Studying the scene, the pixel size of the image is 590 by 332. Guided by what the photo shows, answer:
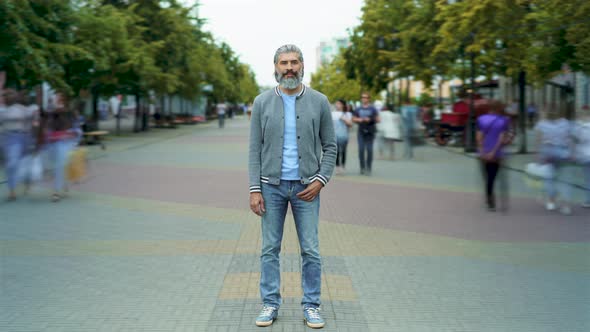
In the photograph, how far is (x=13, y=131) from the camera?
12.1 meters

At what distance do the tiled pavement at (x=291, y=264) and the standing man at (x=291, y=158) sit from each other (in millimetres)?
494

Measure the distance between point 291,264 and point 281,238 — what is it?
197cm

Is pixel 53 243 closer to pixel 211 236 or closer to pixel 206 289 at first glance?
pixel 211 236

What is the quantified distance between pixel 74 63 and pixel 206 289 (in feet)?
70.2

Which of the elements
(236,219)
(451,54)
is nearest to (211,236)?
(236,219)

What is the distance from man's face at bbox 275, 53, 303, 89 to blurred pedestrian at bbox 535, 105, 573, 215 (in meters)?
7.06

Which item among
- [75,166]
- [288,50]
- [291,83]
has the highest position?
[288,50]

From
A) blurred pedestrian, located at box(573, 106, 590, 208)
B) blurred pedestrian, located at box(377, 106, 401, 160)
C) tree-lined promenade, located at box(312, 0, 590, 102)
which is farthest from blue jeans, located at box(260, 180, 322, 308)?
blurred pedestrian, located at box(377, 106, 401, 160)

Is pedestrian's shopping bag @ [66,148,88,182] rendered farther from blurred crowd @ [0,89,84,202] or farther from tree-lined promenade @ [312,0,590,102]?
tree-lined promenade @ [312,0,590,102]

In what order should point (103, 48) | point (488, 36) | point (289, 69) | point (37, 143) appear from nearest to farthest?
1. point (289, 69)
2. point (37, 143)
3. point (488, 36)
4. point (103, 48)

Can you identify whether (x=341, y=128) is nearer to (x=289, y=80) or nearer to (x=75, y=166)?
(x=75, y=166)

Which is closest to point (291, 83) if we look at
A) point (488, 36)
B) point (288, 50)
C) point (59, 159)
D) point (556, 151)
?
point (288, 50)

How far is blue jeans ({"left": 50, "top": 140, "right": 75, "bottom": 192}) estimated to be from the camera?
38.8 ft

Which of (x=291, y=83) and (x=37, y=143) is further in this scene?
(x=37, y=143)
